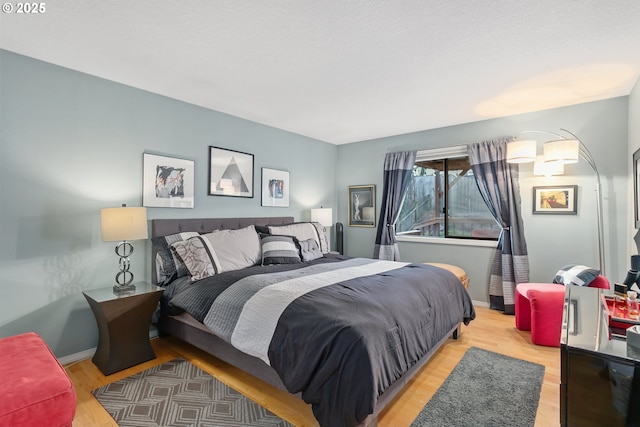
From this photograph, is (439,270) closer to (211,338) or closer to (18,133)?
(211,338)

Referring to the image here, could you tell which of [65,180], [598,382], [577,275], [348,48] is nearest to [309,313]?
[598,382]

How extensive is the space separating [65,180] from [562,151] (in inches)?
184

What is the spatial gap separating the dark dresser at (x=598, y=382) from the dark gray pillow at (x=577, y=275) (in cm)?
202

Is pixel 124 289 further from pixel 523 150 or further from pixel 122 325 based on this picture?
pixel 523 150

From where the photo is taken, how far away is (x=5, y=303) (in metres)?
2.38

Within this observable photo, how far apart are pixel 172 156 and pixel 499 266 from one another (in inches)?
163

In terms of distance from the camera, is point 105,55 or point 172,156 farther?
point 172,156

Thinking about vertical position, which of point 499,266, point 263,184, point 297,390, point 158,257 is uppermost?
point 263,184

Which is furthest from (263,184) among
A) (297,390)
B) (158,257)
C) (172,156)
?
(297,390)

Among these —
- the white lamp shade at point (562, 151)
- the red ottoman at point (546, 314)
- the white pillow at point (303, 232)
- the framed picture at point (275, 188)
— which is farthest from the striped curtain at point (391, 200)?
the red ottoman at point (546, 314)

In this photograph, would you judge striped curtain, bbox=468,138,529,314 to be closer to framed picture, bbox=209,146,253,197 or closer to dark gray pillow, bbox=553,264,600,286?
dark gray pillow, bbox=553,264,600,286

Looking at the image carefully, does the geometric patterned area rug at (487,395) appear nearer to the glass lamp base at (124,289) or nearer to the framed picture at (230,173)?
the glass lamp base at (124,289)

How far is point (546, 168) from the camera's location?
11.7 ft

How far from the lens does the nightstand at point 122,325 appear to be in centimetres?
244
